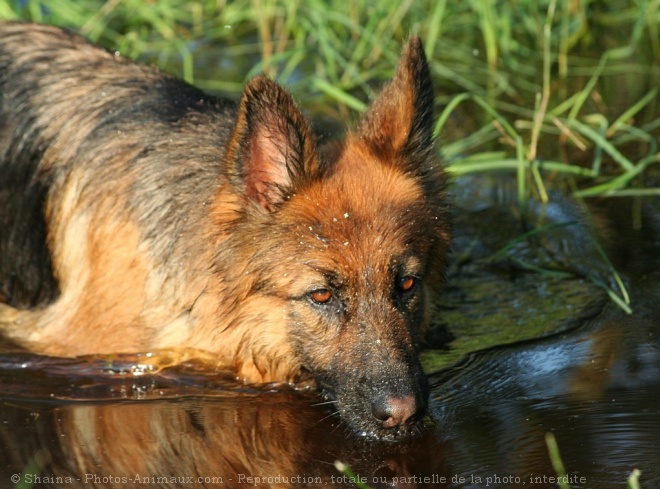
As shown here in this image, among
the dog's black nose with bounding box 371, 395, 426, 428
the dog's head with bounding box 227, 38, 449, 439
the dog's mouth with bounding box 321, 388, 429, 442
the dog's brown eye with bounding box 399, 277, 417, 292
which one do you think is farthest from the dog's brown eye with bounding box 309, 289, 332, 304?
the dog's black nose with bounding box 371, 395, 426, 428

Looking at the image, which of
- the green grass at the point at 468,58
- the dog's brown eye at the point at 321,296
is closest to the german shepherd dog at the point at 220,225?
the dog's brown eye at the point at 321,296

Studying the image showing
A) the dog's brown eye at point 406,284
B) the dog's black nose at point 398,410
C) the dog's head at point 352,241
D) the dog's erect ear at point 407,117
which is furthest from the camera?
the dog's erect ear at point 407,117

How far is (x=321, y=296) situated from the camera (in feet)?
15.7

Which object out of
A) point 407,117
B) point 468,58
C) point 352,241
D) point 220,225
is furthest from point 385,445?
point 468,58

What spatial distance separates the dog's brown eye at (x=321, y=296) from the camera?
4.76 m

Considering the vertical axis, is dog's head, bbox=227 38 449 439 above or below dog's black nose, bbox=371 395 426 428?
above

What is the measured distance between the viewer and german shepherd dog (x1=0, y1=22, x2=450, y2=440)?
4.70m

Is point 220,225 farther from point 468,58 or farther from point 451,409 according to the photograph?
point 468,58

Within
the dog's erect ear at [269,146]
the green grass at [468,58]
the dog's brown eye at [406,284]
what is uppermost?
the green grass at [468,58]

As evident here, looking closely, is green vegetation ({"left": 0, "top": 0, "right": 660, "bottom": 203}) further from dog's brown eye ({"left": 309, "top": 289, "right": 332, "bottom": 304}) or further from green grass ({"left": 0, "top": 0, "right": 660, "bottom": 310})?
dog's brown eye ({"left": 309, "top": 289, "right": 332, "bottom": 304})

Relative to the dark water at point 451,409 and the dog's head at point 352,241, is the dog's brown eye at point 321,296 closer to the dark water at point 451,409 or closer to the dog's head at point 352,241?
the dog's head at point 352,241

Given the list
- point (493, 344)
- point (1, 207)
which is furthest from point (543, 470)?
point (1, 207)

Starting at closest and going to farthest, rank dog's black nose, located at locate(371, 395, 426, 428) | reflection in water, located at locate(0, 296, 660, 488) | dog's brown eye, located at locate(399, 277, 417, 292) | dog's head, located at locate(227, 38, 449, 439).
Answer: reflection in water, located at locate(0, 296, 660, 488)
dog's black nose, located at locate(371, 395, 426, 428)
dog's head, located at locate(227, 38, 449, 439)
dog's brown eye, located at locate(399, 277, 417, 292)

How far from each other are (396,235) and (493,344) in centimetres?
123
